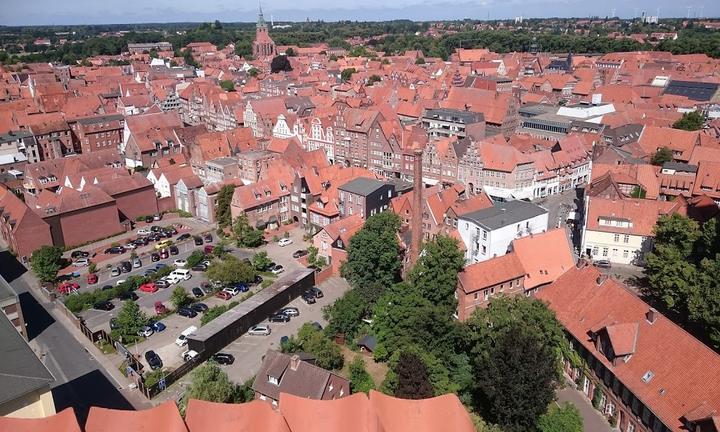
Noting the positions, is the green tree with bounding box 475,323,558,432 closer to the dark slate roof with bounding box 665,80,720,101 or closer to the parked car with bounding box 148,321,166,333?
the parked car with bounding box 148,321,166,333

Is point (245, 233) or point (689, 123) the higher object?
point (689, 123)

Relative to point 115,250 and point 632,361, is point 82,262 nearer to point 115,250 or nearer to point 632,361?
point 115,250

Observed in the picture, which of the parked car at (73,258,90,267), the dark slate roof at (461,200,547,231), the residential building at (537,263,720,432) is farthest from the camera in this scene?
the parked car at (73,258,90,267)

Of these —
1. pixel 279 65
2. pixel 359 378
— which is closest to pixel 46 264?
pixel 359 378

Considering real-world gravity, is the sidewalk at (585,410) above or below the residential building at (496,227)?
below

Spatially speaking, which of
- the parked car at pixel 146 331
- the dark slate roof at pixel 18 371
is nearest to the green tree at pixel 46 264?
the parked car at pixel 146 331

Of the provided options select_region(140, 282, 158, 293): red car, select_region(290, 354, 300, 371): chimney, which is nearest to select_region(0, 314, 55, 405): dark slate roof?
select_region(290, 354, 300, 371): chimney

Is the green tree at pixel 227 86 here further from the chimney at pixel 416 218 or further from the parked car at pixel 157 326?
the parked car at pixel 157 326
